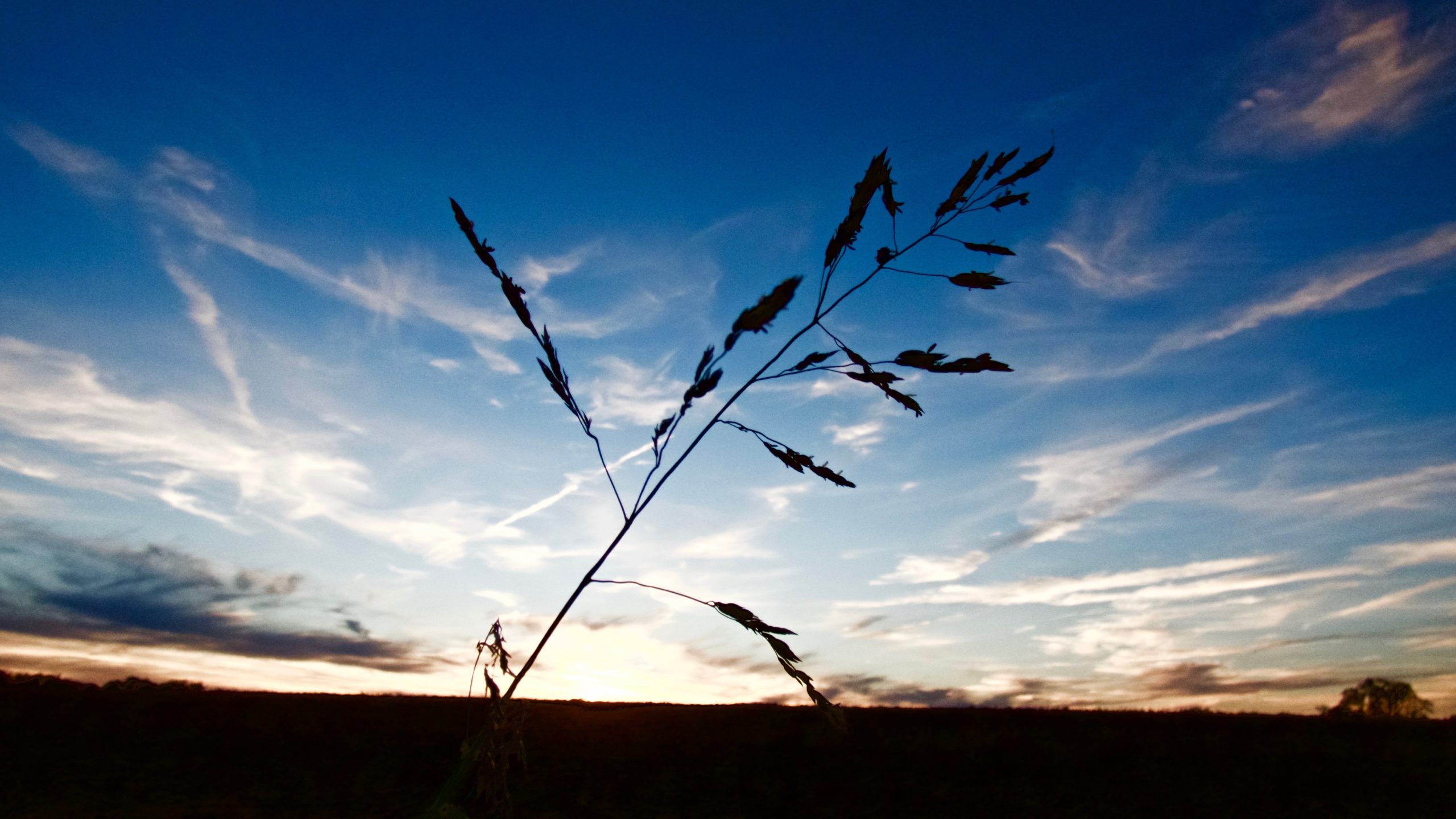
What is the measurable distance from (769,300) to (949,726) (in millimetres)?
17239

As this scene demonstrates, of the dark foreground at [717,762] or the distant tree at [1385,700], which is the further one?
the distant tree at [1385,700]

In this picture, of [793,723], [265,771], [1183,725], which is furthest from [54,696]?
[1183,725]

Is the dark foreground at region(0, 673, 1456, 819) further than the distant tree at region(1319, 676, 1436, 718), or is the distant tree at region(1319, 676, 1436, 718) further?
the distant tree at region(1319, 676, 1436, 718)

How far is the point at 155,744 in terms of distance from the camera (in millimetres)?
15289

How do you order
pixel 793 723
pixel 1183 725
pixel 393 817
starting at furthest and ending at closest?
pixel 793 723 < pixel 1183 725 < pixel 393 817

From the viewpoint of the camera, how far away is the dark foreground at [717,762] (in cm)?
1378

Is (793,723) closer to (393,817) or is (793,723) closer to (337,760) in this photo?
(393,817)

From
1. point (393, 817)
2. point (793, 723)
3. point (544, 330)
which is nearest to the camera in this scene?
point (544, 330)

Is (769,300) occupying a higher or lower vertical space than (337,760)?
higher

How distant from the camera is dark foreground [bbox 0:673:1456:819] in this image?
45.2 feet

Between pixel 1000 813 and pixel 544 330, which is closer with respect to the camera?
pixel 544 330

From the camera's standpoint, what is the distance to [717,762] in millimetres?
15727

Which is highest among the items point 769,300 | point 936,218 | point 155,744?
point 936,218

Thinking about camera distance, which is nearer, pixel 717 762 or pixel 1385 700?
pixel 717 762
